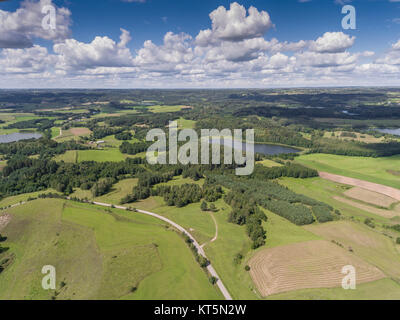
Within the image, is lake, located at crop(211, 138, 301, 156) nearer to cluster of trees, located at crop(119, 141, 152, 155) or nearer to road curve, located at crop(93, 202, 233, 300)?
cluster of trees, located at crop(119, 141, 152, 155)

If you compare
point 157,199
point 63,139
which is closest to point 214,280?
point 157,199

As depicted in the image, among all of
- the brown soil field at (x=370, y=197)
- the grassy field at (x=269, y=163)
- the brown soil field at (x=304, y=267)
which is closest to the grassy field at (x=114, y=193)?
the brown soil field at (x=304, y=267)

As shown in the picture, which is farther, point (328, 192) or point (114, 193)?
point (114, 193)

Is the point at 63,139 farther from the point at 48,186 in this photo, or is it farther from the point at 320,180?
the point at 320,180

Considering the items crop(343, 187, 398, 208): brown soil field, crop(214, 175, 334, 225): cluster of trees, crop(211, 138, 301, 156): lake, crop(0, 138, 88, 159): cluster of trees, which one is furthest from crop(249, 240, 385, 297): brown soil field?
crop(0, 138, 88, 159): cluster of trees

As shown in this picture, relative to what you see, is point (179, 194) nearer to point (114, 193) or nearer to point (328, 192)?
point (114, 193)

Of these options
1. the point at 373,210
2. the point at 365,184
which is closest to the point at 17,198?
the point at 373,210
